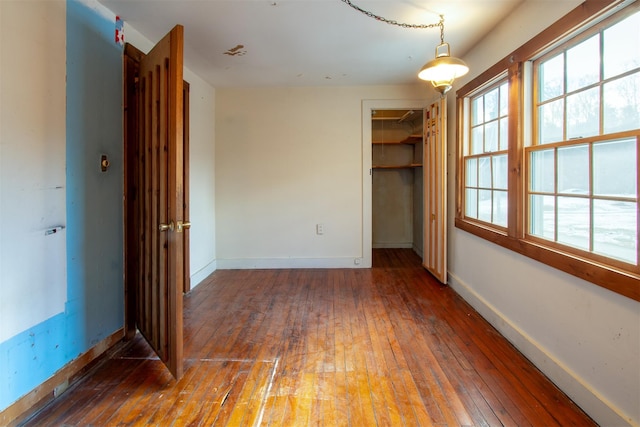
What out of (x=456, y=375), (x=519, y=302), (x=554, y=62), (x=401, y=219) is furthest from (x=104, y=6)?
(x=401, y=219)

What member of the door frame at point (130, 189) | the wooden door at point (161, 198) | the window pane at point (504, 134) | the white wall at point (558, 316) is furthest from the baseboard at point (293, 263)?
the window pane at point (504, 134)

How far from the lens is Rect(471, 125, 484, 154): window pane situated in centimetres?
312

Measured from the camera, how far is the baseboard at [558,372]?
1561mm

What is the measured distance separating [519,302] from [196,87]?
3.90 meters

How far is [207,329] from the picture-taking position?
8.78ft

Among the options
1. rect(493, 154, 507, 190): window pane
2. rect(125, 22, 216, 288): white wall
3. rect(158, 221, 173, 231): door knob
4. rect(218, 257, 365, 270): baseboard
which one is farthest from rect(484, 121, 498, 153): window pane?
rect(125, 22, 216, 288): white wall

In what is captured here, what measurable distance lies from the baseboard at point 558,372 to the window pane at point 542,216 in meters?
0.71

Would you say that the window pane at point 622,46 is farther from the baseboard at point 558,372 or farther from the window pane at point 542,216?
the baseboard at point 558,372

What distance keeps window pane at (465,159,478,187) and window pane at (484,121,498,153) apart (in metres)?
0.23

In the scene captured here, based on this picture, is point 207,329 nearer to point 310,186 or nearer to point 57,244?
point 57,244

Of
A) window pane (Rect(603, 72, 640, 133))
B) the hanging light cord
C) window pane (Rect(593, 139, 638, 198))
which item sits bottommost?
window pane (Rect(593, 139, 638, 198))

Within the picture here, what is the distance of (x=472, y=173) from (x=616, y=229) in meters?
1.74

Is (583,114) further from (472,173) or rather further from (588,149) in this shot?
(472,173)

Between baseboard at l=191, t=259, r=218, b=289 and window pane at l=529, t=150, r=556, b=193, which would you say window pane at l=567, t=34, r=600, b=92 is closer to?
window pane at l=529, t=150, r=556, b=193
